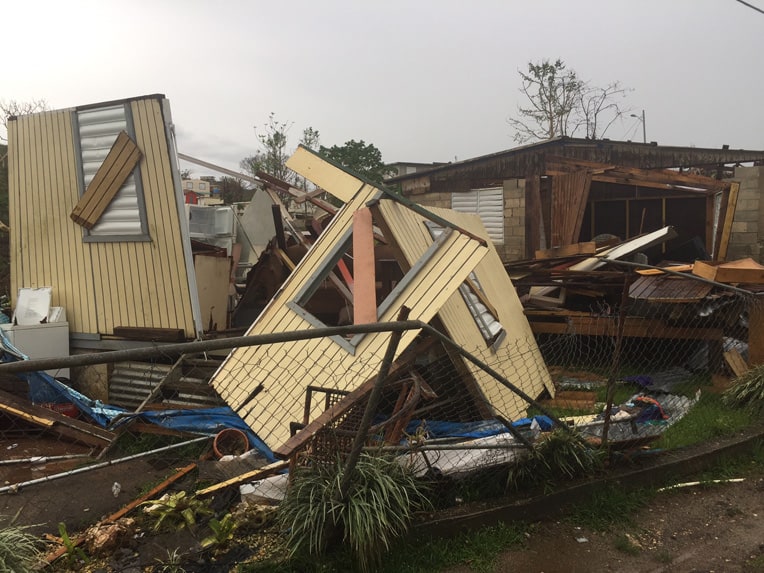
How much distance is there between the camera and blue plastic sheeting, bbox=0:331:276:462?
4938 mm

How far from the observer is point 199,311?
21.0 ft

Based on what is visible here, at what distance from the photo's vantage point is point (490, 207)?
12.4m

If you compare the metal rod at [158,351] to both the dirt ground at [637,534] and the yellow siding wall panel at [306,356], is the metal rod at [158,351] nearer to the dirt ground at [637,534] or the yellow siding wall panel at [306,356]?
the dirt ground at [637,534]

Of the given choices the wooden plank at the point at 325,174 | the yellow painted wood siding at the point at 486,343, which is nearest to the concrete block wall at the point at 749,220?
the yellow painted wood siding at the point at 486,343

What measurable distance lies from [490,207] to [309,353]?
28.4ft

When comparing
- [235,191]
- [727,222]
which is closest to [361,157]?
[235,191]

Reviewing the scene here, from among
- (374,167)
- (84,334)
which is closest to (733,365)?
(84,334)

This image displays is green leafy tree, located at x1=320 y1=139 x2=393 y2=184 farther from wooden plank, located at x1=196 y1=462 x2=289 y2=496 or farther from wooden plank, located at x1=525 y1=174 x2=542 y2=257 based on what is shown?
wooden plank, located at x1=196 y1=462 x2=289 y2=496

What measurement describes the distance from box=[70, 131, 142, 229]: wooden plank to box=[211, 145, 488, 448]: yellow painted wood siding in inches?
110

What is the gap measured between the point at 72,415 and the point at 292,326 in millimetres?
2663

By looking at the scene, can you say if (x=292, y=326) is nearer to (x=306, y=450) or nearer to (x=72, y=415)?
(x=306, y=450)

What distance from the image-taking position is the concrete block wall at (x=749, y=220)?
9.94 meters

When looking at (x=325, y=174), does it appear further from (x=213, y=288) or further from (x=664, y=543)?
(x=664, y=543)

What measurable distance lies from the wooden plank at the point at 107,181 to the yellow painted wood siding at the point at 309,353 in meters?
2.80
